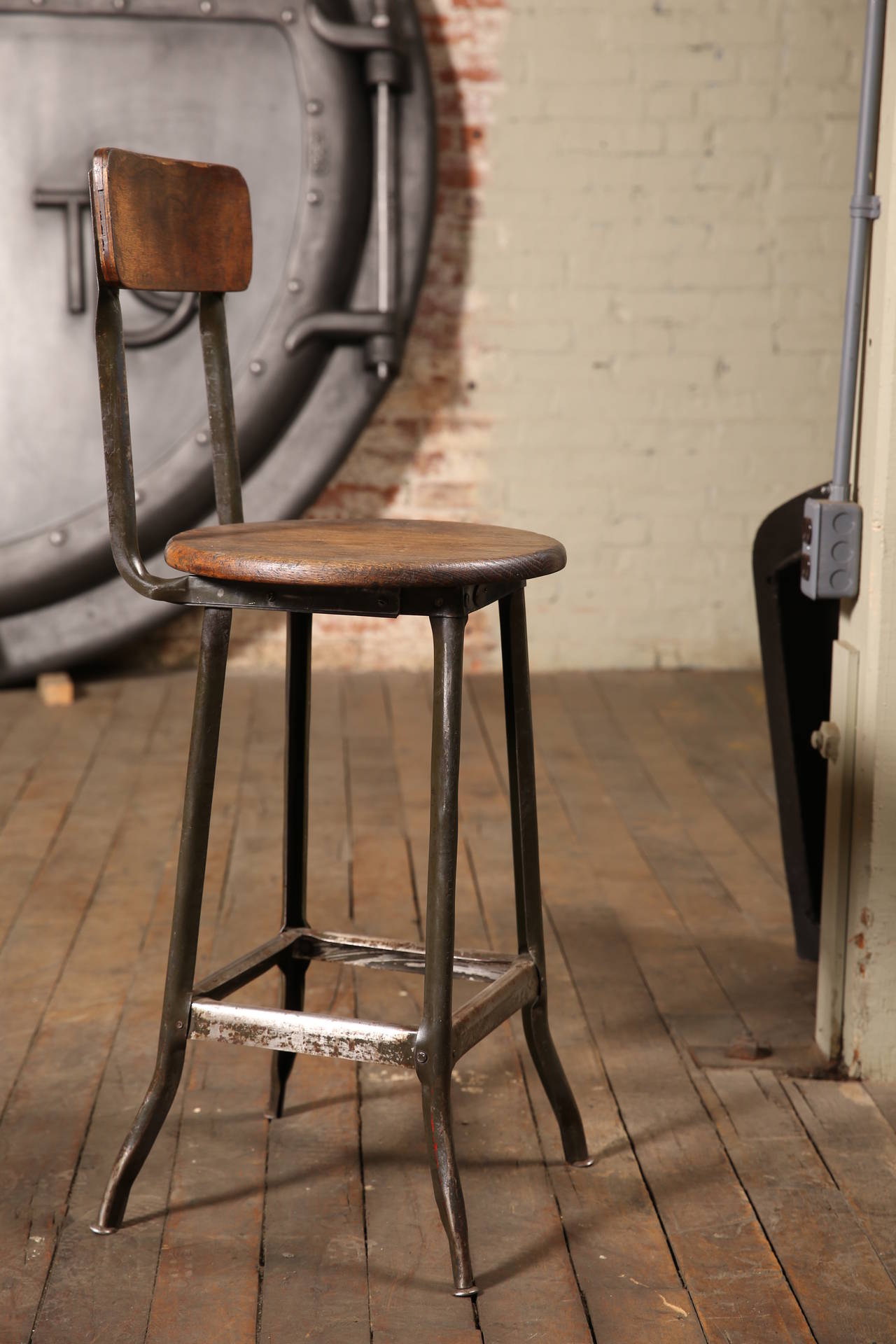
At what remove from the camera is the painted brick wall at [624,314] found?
4047 millimetres

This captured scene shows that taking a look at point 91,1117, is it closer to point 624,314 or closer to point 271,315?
point 271,315

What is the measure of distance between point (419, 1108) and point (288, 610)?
733mm

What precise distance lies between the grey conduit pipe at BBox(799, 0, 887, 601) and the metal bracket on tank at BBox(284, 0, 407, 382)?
2.18m

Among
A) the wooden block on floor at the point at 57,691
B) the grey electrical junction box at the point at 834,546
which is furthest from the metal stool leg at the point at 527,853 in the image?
the wooden block on floor at the point at 57,691

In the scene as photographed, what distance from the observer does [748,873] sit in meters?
2.67

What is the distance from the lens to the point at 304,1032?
4.85ft

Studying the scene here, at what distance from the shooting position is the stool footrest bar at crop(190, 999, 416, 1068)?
146 centimetres

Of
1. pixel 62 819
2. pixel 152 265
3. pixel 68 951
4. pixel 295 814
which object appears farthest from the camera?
pixel 62 819

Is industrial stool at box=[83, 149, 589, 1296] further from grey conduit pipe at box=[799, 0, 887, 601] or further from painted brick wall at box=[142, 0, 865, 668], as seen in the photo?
painted brick wall at box=[142, 0, 865, 668]

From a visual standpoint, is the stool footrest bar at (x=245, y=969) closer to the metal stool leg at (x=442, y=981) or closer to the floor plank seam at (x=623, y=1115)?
the metal stool leg at (x=442, y=981)

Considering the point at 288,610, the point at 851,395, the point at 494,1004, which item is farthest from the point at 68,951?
the point at 851,395

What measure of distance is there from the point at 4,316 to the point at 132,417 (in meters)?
0.41

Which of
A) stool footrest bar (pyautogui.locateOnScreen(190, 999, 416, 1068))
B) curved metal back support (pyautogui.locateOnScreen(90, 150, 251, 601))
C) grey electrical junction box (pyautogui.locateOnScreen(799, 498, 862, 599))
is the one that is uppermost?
curved metal back support (pyautogui.locateOnScreen(90, 150, 251, 601))

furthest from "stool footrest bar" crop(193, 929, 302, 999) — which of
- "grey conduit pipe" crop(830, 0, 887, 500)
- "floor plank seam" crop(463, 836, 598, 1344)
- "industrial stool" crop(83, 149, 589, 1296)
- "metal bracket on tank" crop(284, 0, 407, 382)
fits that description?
"metal bracket on tank" crop(284, 0, 407, 382)
